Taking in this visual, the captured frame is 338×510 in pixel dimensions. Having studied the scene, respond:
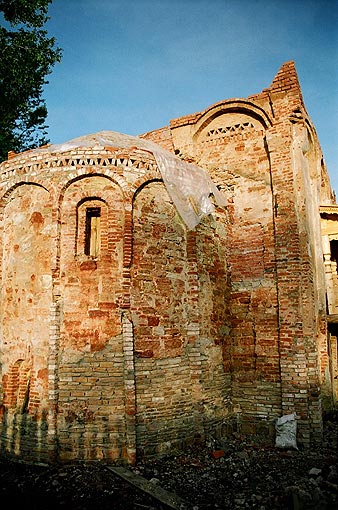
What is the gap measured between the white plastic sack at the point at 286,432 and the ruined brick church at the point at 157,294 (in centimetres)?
21

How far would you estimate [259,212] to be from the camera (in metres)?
9.34

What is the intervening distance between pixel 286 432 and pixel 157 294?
12.4 feet

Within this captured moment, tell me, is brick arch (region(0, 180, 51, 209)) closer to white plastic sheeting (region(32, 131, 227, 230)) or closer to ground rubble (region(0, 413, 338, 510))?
white plastic sheeting (region(32, 131, 227, 230))

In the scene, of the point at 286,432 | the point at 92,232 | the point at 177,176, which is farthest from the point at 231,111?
the point at 286,432

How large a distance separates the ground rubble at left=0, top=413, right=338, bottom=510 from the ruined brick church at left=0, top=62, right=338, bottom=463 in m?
0.36

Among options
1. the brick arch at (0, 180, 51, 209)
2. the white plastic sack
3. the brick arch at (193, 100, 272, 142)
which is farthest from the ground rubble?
the brick arch at (193, 100, 272, 142)

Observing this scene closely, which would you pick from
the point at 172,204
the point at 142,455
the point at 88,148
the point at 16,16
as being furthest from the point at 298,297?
the point at 16,16

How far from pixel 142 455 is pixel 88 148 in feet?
19.0

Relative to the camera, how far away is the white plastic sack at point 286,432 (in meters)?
7.75

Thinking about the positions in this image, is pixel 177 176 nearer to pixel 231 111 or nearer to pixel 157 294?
pixel 157 294

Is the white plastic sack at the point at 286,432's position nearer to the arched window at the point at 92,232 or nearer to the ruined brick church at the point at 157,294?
the ruined brick church at the point at 157,294

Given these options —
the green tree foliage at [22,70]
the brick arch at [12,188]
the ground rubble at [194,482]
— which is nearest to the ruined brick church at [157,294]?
the brick arch at [12,188]

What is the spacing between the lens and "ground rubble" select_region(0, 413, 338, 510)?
18.0 feet

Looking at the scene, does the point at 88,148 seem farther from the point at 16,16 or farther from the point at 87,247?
the point at 16,16
